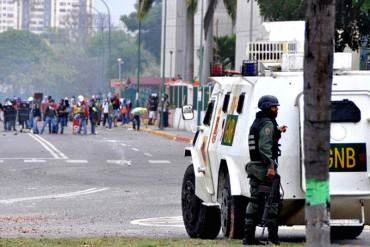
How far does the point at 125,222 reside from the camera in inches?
742

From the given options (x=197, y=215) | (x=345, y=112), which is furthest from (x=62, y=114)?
(x=345, y=112)

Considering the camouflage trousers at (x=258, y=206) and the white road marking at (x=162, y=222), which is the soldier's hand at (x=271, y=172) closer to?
the camouflage trousers at (x=258, y=206)

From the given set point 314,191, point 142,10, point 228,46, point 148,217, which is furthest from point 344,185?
point 228,46

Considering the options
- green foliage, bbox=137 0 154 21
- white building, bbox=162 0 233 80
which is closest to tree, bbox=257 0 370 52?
green foliage, bbox=137 0 154 21

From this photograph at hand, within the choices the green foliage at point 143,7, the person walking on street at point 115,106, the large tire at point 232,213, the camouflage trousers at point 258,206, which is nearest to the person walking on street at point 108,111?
the person walking on street at point 115,106

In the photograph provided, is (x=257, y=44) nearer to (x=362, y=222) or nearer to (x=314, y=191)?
(x=362, y=222)

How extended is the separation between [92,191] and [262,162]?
40.8ft

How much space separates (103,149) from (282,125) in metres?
29.8

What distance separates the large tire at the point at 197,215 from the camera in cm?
1567

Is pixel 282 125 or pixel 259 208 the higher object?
pixel 282 125

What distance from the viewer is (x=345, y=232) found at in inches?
629

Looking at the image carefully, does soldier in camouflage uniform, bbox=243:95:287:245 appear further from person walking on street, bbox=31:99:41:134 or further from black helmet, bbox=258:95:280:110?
person walking on street, bbox=31:99:41:134

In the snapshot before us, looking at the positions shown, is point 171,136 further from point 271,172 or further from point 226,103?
point 271,172

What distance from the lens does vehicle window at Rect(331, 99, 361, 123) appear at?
13898mm
